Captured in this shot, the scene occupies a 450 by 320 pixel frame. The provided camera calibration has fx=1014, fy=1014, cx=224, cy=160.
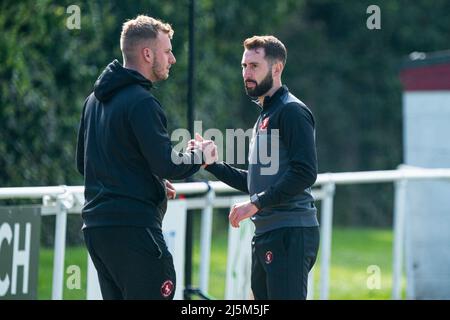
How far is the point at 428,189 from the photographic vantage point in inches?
374

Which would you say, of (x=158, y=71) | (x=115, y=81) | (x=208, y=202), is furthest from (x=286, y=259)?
(x=208, y=202)

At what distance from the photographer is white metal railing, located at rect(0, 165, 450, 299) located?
6281mm

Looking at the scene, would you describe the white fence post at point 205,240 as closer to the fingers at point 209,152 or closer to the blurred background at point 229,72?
the fingers at point 209,152

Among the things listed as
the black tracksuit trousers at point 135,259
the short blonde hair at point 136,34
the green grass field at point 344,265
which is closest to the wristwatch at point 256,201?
the black tracksuit trousers at point 135,259

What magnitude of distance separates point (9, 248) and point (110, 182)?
4.83 ft

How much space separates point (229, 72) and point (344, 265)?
4624 millimetres

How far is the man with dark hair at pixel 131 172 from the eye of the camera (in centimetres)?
476

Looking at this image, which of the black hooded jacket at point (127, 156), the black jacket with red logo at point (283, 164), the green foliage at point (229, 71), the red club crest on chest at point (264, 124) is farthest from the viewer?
the green foliage at point (229, 71)

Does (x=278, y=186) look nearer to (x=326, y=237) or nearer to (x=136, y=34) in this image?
(x=136, y=34)

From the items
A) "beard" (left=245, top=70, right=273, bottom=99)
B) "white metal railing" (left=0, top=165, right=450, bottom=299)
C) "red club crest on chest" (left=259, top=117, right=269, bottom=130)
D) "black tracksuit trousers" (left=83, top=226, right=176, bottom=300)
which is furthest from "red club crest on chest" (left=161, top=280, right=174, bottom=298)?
"white metal railing" (left=0, top=165, right=450, bottom=299)

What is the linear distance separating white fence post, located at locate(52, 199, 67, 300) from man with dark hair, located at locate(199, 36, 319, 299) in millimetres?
1214

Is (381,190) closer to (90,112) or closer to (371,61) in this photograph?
(371,61)

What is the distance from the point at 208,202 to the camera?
7.26 meters
